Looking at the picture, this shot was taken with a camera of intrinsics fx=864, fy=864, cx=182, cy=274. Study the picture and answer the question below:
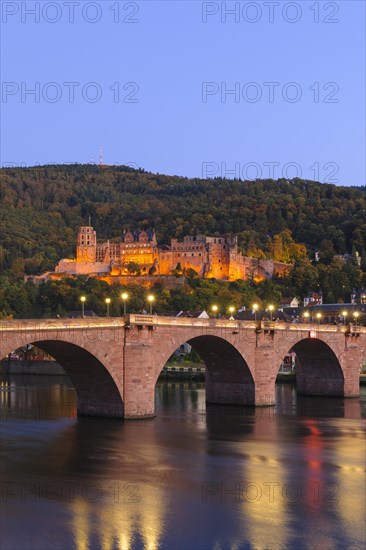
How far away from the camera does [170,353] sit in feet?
156

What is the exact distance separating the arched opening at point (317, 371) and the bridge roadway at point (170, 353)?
0.25 ft

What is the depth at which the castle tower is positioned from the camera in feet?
593

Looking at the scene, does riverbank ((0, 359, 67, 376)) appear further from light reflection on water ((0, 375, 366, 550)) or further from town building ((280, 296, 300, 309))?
light reflection on water ((0, 375, 366, 550))

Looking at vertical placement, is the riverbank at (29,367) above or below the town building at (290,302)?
below

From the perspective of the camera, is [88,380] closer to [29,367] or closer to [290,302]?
[29,367]

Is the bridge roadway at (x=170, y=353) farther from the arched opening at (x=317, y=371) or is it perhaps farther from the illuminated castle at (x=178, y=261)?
the illuminated castle at (x=178, y=261)

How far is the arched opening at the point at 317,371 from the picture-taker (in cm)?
6525

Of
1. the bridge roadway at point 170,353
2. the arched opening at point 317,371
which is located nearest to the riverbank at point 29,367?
the arched opening at point 317,371

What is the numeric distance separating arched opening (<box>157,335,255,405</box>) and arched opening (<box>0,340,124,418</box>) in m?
9.52

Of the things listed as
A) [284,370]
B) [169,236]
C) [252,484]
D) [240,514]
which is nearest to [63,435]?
[252,484]

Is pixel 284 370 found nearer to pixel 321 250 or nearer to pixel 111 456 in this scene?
pixel 111 456

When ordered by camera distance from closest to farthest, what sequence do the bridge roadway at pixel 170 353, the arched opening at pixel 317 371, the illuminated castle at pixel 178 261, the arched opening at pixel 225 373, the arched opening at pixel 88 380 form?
the bridge roadway at pixel 170 353, the arched opening at pixel 88 380, the arched opening at pixel 225 373, the arched opening at pixel 317 371, the illuminated castle at pixel 178 261

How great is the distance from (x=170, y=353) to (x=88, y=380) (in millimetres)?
5087

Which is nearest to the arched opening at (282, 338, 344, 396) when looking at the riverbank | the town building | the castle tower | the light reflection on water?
the light reflection on water
